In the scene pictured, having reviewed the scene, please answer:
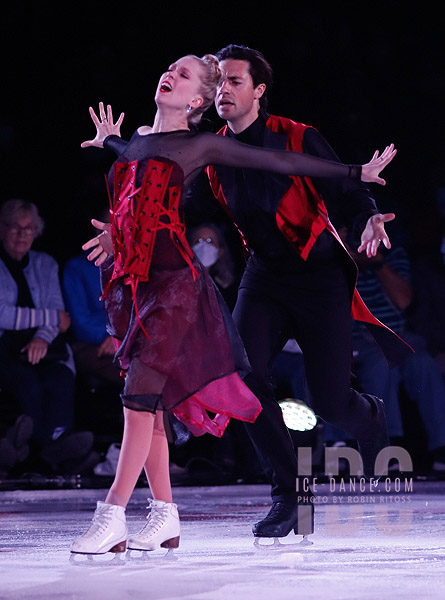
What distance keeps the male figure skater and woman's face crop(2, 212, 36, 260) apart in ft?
9.75

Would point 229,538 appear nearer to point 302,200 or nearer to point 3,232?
point 302,200

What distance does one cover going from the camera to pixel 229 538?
3.56m

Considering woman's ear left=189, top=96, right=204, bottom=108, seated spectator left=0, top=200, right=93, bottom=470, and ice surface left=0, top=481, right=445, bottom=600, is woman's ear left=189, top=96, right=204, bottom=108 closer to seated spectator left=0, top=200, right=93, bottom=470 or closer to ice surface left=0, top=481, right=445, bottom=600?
ice surface left=0, top=481, right=445, bottom=600

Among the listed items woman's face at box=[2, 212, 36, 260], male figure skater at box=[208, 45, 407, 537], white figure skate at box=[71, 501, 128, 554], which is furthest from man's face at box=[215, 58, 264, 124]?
woman's face at box=[2, 212, 36, 260]

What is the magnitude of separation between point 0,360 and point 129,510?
5.77 feet

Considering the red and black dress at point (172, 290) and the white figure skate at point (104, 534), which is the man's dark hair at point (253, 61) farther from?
the white figure skate at point (104, 534)

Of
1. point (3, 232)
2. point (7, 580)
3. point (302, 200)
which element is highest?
point (3, 232)

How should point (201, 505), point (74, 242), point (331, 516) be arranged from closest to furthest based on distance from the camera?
point (331, 516) → point (201, 505) → point (74, 242)

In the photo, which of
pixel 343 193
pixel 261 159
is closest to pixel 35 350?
pixel 343 193

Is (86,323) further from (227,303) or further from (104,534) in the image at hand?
(104,534)

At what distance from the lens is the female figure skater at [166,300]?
9.85ft

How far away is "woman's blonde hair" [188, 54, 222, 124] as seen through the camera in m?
3.26

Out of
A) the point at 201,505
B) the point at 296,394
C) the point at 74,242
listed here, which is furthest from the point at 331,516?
the point at 74,242

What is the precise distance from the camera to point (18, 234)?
6371mm
